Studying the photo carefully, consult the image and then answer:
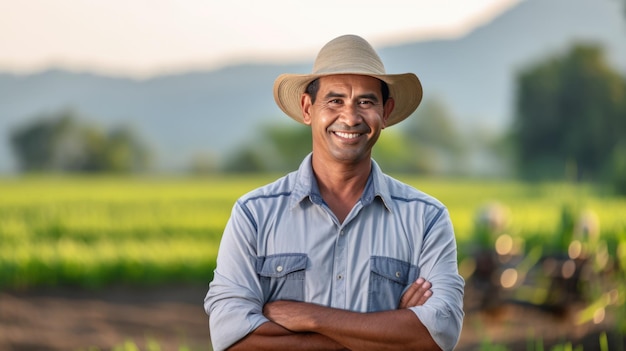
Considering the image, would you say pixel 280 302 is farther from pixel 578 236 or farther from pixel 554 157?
pixel 554 157

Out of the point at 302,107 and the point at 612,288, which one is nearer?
the point at 302,107

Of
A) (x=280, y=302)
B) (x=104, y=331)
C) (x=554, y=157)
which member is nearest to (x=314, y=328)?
(x=280, y=302)

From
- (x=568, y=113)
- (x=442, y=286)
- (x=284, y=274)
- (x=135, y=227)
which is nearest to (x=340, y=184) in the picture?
(x=284, y=274)

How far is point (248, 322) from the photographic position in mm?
2289

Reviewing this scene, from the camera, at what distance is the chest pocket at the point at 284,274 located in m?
2.35

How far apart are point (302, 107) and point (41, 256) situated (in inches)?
268

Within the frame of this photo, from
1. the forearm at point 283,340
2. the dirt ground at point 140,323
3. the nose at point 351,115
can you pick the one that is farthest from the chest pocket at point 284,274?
the dirt ground at point 140,323

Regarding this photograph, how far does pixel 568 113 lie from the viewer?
62.1ft

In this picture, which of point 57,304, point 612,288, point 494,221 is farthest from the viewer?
point 57,304

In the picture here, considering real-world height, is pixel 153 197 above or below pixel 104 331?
above

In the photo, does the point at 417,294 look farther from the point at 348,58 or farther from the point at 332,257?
the point at 348,58

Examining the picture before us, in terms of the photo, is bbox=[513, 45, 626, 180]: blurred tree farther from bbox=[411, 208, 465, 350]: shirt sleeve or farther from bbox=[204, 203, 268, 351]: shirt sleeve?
bbox=[204, 203, 268, 351]: shirt sleeve

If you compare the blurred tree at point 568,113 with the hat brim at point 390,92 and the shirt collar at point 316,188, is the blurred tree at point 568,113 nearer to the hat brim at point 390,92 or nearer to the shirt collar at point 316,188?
the hat brim at point 390,92

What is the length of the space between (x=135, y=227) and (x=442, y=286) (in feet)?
28.9
